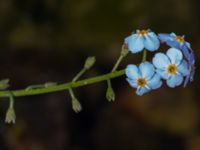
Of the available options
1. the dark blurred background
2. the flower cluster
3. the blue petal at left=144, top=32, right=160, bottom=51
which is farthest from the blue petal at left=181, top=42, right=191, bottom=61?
the dark blurred background

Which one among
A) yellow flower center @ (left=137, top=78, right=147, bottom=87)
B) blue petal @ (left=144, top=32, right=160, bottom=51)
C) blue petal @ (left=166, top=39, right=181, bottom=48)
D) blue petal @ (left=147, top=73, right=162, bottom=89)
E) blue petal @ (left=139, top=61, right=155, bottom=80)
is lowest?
blue petal @ (left=147, top=73, right=162, bottom=89)

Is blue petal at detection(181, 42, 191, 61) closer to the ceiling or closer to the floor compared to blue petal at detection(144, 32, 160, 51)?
closer to the floor

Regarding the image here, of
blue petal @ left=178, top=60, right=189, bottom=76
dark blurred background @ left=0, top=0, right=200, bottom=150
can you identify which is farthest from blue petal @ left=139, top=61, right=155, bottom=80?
dark blurred background @ left=0, top=0, right=200, bottom=150

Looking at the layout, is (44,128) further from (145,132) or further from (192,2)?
(192,2)

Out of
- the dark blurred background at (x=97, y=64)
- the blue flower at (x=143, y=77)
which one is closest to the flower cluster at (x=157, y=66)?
the blue flower at (x=143, y=77)

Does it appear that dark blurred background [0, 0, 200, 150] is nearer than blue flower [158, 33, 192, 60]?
No

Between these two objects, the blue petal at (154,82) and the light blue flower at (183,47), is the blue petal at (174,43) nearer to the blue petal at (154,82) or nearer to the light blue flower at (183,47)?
the light blue flower at (183,47)

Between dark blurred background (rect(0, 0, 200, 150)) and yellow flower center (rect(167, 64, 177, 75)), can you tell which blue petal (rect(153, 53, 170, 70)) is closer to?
yellow flower center (rect(167, 64, 177, 75))

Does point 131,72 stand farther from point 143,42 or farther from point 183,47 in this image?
point 183,47
